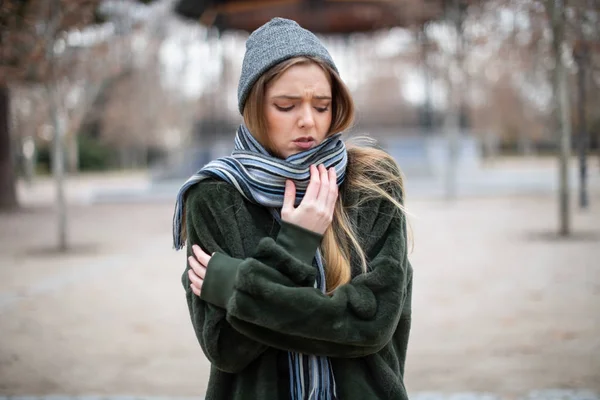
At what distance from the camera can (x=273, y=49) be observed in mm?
1611

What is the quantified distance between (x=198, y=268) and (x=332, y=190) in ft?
1.22

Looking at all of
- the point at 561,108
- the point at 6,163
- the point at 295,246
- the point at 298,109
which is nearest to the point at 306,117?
the point at 298,109

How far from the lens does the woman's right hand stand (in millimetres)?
1538

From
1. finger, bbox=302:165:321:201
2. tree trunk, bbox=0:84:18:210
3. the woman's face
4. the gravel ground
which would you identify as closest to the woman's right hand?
finger, bbox=302:165:321:201

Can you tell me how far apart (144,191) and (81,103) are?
585 inches

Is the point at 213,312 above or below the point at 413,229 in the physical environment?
above

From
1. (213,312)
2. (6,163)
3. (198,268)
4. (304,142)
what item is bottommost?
(6,163)

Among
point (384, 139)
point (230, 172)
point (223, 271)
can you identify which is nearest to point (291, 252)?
point (223, 271)

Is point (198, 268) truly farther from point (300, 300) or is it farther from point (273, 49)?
point (273, 49)

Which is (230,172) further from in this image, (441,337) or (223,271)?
(441,337)

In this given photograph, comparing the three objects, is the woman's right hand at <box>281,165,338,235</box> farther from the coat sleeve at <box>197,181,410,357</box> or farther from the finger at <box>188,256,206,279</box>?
the finger at <box>188,256,206,279</box>

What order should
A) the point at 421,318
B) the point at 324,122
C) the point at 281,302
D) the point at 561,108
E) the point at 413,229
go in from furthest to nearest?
the point at 561,108 < the point at 413,229 < the point at 421,318 < the point at 324,122 < the point at 281,302

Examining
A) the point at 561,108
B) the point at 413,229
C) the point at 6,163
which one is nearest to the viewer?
the point at 413,229

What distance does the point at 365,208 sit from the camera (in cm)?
167
